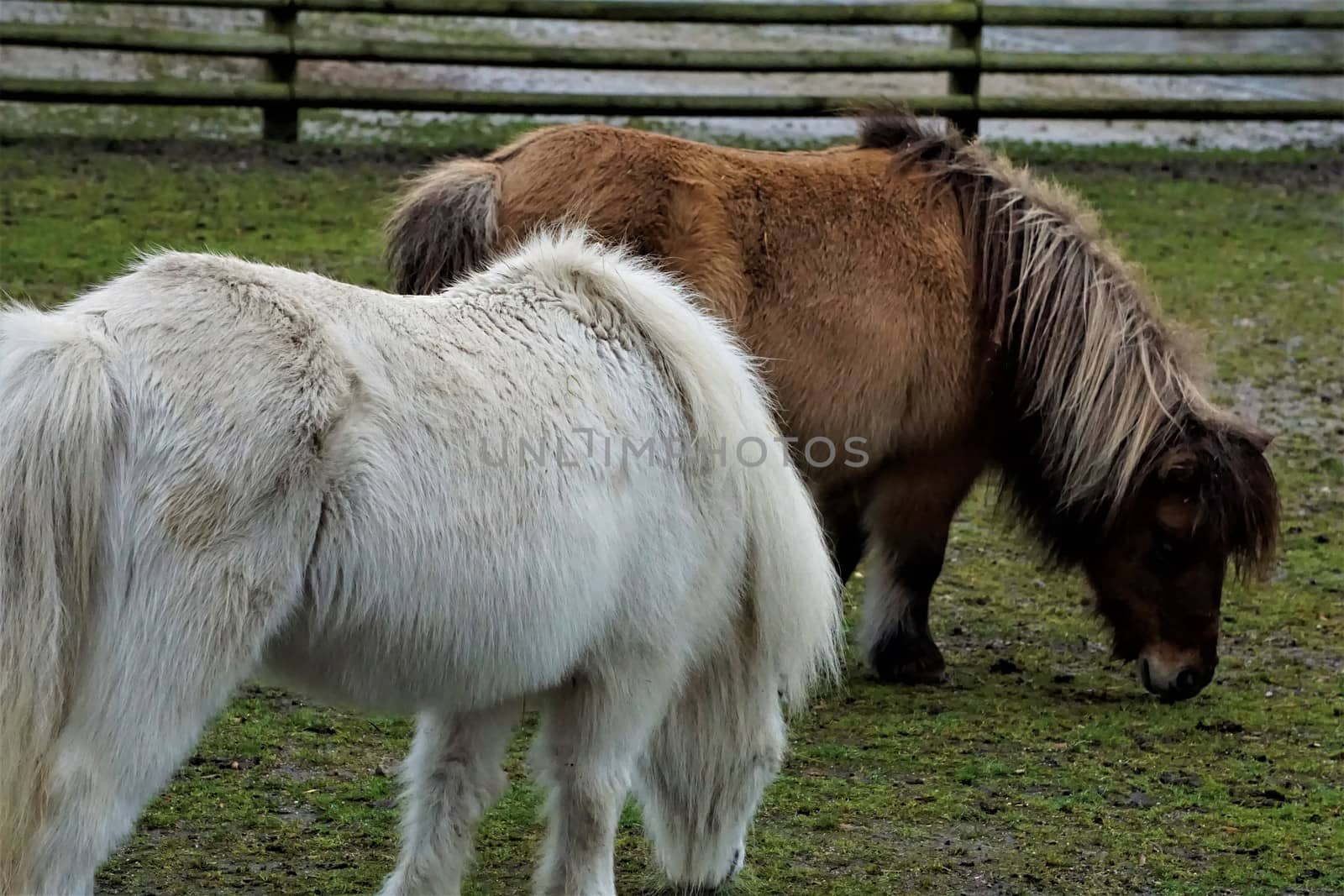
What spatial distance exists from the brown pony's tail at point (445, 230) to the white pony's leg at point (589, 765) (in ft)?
5.97

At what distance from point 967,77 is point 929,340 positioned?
23.5ft

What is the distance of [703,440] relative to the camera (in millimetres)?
3059

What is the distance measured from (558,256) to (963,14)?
882 cm

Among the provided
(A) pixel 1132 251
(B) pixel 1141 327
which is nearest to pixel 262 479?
(B) pixel 1141 327

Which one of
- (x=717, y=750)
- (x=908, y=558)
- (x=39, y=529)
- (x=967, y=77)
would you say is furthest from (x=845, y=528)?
(x=967, y=77)

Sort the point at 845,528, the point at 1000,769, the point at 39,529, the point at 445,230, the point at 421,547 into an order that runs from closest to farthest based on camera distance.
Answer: the point at 39,529, the point at 421,547, the point at 1000,769, the point at 445,230, the point at 845,528

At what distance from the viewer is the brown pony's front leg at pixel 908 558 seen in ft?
16.1

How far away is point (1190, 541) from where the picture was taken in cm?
471

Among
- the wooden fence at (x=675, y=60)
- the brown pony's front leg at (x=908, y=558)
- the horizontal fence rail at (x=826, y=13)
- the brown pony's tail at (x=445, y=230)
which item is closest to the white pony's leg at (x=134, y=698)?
the brown pony's tail at (x=445, y=230)

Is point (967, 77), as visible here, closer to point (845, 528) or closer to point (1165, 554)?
point (845, 528)

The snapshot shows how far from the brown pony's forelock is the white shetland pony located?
1720 mm

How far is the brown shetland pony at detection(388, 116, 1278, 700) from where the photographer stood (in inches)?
180

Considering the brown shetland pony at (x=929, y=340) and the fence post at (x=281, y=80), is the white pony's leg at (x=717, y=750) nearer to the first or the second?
the brown shetland pony at (x=929, y=340)

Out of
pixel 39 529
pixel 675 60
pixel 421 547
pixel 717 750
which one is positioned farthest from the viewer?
pixel 675 60
